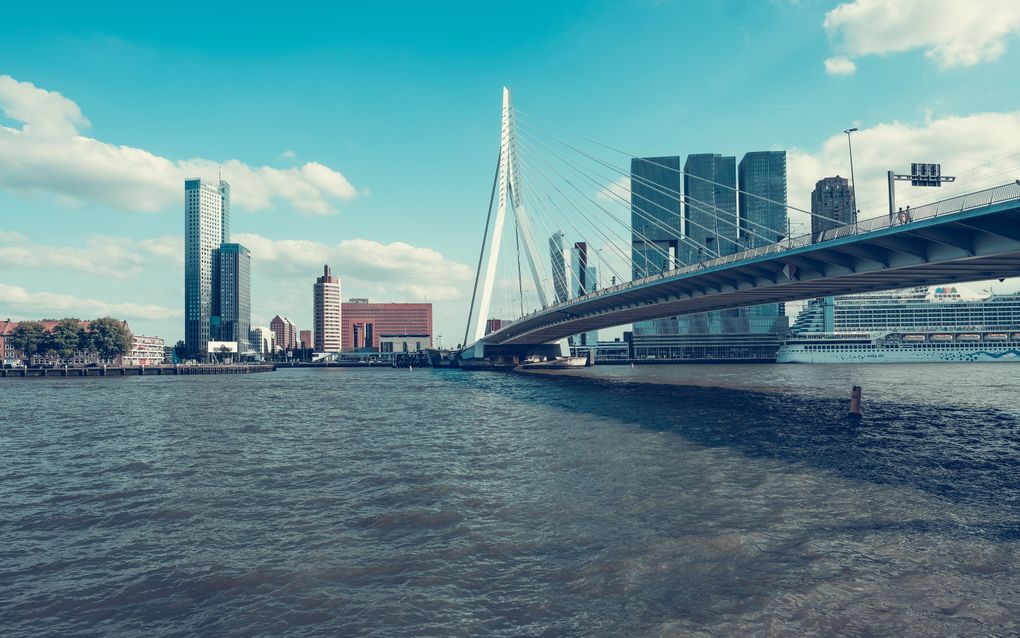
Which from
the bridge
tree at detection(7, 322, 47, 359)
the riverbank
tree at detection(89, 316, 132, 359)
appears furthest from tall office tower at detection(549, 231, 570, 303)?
tree at detection(7, 322, 47, 359)

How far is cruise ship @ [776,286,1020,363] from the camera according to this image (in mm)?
113625

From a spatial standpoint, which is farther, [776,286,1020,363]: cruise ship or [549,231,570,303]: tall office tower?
[776,286,1020,363]: cruise ship

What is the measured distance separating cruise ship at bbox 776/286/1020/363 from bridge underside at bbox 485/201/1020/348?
257 ft

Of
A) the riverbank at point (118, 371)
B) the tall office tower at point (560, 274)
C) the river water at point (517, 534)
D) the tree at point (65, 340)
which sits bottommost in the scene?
the river water at point (517, 534)

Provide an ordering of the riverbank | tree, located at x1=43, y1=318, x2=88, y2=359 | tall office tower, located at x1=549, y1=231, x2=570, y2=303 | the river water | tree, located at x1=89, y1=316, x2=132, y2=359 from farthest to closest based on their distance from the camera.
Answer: tree, located at x1=89, y1=316, x2=132, y2=359 < tree, located at x1=43, y1=318, x2=88, y2=359 < the riverbank < tall office tower, located at x1=549, y1=231, x2=570, y2=303 < the river water

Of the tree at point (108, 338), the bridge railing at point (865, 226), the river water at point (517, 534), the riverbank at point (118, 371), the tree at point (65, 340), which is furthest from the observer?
Answer: the tree at point (108, 338)

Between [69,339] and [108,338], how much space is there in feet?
20.4

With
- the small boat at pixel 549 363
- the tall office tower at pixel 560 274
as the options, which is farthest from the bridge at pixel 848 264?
the small boat at pixel 549 363

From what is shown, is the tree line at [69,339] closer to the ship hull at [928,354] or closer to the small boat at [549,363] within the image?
the small boat at [549,363]

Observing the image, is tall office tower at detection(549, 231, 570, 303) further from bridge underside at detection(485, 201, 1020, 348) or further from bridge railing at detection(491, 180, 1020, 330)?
bridge railing at detection(491, 180, 1020, 330)

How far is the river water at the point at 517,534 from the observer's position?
27.1ft

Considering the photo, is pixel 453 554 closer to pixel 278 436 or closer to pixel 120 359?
pixel 278 436

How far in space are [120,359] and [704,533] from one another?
141252 mm

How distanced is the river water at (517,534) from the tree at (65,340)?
10265cm
